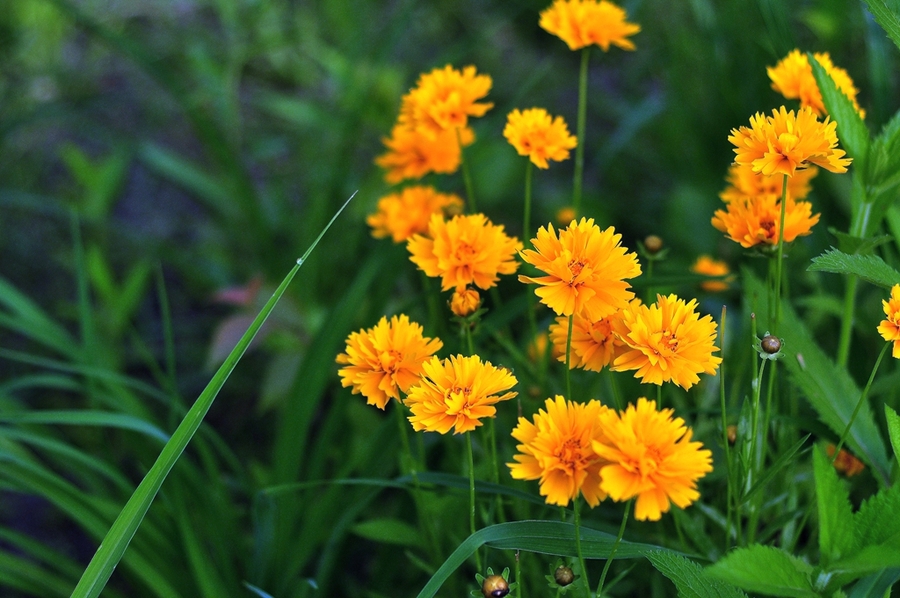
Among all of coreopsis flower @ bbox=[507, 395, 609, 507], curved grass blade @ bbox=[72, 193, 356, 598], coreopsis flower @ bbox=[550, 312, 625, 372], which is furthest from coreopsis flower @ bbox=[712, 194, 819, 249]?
curved grass blade @ bbox=[72, 193, 356, 598]

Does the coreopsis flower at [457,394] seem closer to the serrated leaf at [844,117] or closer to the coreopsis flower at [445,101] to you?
the coreopsis flower at [445,101]

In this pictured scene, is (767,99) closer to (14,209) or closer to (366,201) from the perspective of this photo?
(366,201)

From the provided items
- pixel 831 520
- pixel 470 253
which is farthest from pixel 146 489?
pixel 831 520

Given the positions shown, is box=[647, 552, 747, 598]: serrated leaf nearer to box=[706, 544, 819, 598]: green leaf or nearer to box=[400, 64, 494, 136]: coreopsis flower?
box=[706, 544, 819, 598]: green leaf

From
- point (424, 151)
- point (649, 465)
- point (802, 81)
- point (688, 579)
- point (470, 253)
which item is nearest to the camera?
point (649, 465)

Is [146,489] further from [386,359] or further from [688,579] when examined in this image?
[688,579]

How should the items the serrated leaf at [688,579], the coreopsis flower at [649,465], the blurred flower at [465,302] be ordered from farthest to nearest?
the blurred flower at [465,302] → the serrated leaf at [688,579] → the coreopsis flower at [649,465]

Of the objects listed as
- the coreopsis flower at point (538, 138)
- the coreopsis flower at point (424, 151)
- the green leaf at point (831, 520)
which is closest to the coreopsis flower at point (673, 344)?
the green leaf at point (831, 520)

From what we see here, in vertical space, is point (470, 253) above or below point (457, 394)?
above
